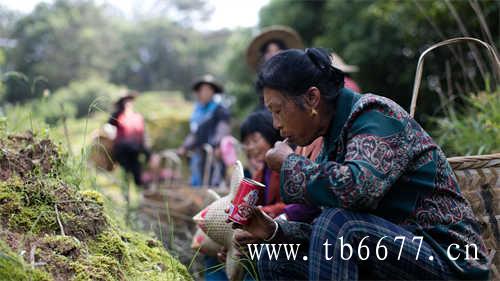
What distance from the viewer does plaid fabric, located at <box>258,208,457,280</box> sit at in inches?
69.0

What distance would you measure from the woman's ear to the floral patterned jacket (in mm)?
136

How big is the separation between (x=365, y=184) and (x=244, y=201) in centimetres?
46

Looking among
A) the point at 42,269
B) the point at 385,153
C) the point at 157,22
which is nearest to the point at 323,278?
the point at 385,153

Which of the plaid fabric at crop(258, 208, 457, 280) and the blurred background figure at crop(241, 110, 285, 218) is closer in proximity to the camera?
the plaid fabric at crop(258, 208, 457, 280)

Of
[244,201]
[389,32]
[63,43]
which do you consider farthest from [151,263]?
[63,43]

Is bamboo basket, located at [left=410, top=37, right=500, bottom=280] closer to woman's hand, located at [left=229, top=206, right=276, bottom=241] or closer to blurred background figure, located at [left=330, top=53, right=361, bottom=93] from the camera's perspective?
blurred background figure, located at [left=330, top=53, right=361, bottom=93]

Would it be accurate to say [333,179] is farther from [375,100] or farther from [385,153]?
[375,100]

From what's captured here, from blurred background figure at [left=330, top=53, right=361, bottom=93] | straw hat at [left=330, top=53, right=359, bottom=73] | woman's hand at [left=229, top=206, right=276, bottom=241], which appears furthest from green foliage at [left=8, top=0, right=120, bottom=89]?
woman's hand at [left=229, top=206, right=276, bottom=241]

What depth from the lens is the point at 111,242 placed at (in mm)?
2293

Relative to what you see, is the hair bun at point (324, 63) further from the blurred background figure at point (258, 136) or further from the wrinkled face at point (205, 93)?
the wrinkled face at point (205, 93)

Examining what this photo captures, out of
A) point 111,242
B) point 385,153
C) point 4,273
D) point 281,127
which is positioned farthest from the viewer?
point 111,242

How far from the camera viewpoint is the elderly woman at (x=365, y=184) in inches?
69.2

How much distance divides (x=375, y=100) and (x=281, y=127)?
1.22 feet

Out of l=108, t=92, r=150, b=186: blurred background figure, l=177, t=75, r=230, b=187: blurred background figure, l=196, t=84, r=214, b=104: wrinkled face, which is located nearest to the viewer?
l=177, t=75, r=230, b=187: blurred background figure
